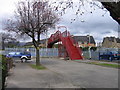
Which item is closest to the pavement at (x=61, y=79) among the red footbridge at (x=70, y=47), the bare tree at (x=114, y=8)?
the bare tree at (x=114, y=8)

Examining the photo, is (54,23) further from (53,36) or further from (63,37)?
(53,36)

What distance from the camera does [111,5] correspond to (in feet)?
16.2

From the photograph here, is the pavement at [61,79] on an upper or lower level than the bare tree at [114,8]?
lower

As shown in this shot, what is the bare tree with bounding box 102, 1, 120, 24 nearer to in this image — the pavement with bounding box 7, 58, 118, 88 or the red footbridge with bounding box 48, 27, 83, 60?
the pavement with bounding box 7, 58, 118, 88

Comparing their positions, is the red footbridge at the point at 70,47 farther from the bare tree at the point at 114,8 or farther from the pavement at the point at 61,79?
the bare tree at the point at 114,8

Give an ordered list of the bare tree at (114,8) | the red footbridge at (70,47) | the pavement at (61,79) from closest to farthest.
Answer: the bare tree at (114,8)
the pavement at (61,79)
the red footbridge at (70,47)

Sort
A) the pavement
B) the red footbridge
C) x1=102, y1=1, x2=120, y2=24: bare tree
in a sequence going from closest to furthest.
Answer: x1=102, y1=1, x2=120, y2=24: bare tree → the pavement → the red footbridge

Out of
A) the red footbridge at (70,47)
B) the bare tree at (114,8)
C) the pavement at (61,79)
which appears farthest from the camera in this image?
the red footbridge at (70,47)

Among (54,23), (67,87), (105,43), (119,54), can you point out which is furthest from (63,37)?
(105,43)

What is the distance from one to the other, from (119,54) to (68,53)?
832 centimetres

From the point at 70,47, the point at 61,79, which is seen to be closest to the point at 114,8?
the point at 61,79

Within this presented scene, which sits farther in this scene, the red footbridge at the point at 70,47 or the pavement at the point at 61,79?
the red footbridge at the point at 70,47

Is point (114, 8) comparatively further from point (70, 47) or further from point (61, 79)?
point (70, 47)

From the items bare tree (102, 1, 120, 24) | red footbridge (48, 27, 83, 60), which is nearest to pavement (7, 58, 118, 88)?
bare tree (102, 1, 120, 24)
